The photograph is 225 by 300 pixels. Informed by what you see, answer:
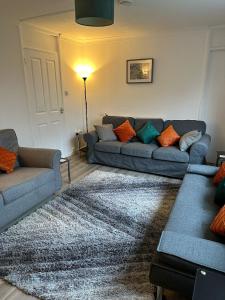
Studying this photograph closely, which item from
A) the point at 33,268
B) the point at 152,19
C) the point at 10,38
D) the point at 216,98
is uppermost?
the point at 152,19

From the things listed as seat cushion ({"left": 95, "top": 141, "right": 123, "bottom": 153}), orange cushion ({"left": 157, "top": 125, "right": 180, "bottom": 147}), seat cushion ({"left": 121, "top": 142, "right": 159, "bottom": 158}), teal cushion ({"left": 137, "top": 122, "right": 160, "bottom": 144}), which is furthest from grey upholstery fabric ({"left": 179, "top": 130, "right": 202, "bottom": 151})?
seat cushion ({"left": 95, "top": 141, "right": 123, "bottom": 153})

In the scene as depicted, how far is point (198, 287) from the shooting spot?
1.02 meters

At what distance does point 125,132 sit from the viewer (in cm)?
430

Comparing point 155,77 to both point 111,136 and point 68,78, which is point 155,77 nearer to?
point 111,136

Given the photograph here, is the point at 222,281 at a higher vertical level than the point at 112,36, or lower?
lower

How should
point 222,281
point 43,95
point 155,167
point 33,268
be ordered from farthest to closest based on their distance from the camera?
point 43,95 < point 155,167 < point 33,268 < point 222,281

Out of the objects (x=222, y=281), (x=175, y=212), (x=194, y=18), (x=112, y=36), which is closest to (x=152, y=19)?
(x=194, y=18)

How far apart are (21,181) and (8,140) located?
0.82 metres

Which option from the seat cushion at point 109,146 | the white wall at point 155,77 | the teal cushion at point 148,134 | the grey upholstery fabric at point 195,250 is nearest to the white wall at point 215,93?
the white wall at point 155,77

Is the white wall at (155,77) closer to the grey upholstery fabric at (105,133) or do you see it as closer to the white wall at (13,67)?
the grey upholstery fabric at (105,133)

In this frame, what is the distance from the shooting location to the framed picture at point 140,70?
14.4 ft

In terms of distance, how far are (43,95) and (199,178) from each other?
9.86ft

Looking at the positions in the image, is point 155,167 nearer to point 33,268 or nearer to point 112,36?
point 33,268

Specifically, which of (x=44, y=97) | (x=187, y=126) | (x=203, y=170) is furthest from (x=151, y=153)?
(x=44, y=97)
